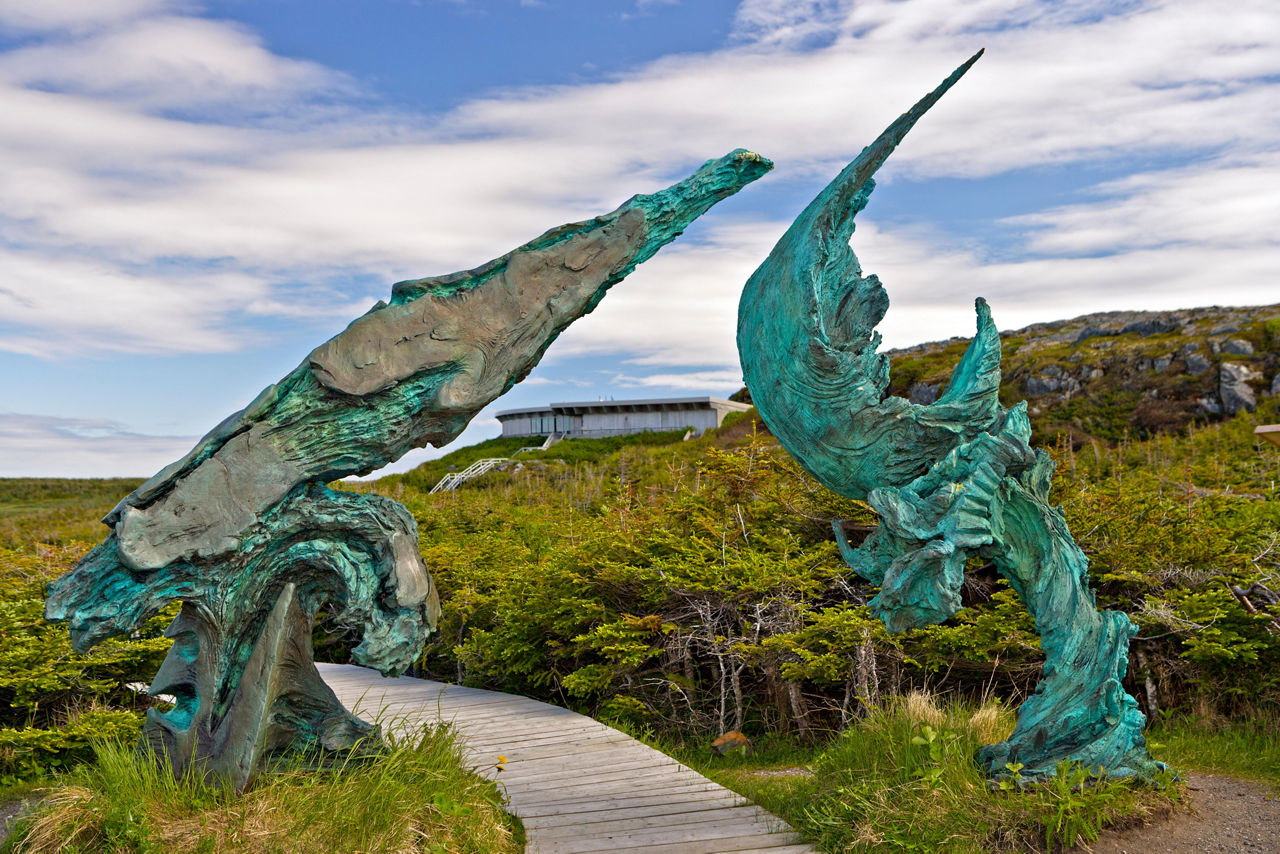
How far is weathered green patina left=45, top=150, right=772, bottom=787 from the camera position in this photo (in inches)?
153

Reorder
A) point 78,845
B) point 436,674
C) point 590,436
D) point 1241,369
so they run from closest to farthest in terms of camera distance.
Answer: point 78,845, point 436,674, point 1241,369, point 590,436

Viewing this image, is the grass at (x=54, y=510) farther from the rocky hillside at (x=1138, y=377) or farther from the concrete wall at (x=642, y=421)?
the rocky hillside at (x=1138, y=377)

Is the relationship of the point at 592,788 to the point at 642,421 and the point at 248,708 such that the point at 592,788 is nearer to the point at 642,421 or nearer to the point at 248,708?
the point at 248,708

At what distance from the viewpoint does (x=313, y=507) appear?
4.11m

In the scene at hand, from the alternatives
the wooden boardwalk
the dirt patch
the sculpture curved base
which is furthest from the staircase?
the dirt patch

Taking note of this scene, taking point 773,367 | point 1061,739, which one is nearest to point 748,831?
point 1061,739

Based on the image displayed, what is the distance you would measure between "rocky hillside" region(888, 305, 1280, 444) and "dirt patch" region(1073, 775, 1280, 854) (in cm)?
1602

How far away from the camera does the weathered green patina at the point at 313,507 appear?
12.8 ft

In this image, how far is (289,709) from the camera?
444 centimetres

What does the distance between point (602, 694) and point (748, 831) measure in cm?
319

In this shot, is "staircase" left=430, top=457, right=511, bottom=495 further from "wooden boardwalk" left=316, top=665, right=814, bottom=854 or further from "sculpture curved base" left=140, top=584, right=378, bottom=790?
"sculpture curved base" left=140, top=584, right=378, bottom=790

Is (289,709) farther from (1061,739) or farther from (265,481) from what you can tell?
(1061,739)

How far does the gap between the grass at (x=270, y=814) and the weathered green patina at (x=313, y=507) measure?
0.55 ft

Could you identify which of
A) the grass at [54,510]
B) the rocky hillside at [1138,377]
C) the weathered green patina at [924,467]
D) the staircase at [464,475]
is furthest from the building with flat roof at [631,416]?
the weathered green patina at [924,467]
